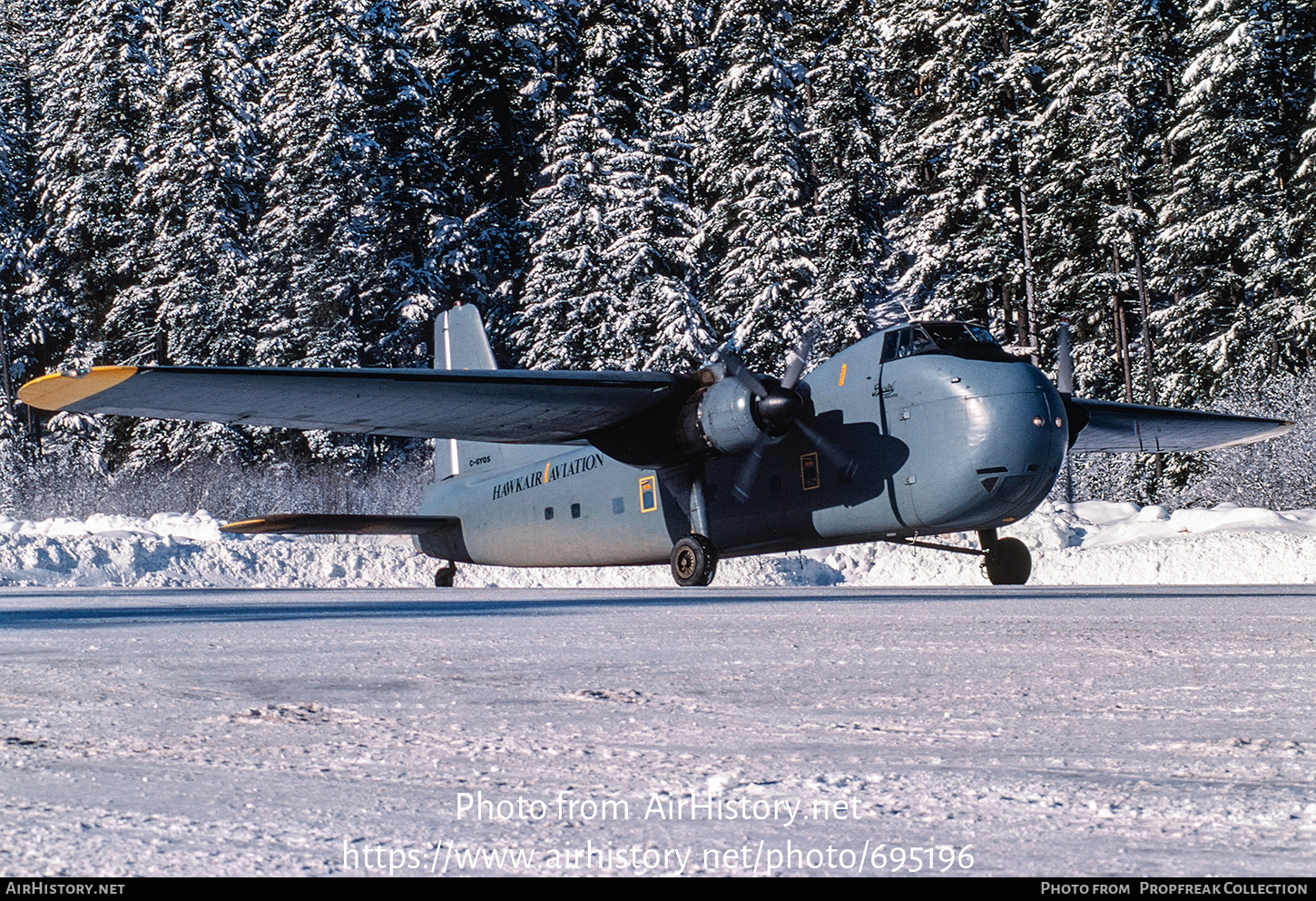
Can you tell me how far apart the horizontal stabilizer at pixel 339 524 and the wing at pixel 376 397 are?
2388 mm

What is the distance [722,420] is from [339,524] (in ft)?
22.9

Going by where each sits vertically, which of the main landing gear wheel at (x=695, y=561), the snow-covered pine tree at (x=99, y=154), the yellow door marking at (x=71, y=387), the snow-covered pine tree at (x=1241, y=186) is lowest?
the main landing gear wheel at (x=695, y=561)

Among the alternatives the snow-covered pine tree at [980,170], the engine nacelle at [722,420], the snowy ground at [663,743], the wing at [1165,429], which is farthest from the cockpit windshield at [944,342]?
the snow-covered pine tree at [980,170]

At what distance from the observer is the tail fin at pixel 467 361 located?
67.9ft

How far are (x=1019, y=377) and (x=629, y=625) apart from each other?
753 centimetres

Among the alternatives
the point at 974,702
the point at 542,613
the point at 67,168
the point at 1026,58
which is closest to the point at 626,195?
the point at 1026,58

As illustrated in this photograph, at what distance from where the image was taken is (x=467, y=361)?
21094 millimetres

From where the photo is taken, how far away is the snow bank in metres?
17.5

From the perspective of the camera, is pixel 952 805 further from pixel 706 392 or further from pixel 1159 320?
pixel 1159 320

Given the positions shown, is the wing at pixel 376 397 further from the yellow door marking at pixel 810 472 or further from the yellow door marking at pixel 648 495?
the yellow door marking at pixel 810 472

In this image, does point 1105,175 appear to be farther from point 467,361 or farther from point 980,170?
point 467,361

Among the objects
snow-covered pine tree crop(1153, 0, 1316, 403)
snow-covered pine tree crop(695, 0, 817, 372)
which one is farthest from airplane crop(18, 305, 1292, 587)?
snow-covered pine tree crop(695, 0, 817, 372)

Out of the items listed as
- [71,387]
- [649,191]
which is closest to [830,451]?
[71,387]

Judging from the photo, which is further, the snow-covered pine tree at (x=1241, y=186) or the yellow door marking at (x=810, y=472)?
the snow-covered pine tree at (x=1241, y=186)
